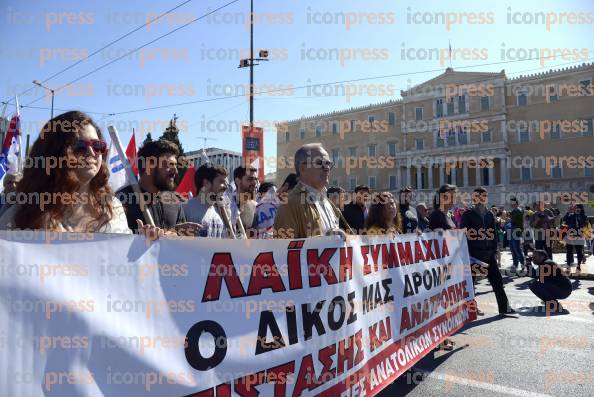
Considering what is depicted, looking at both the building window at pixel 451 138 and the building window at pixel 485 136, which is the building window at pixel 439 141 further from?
the building window at pixel 485 136

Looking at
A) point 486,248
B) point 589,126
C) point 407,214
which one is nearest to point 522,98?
point 589,126

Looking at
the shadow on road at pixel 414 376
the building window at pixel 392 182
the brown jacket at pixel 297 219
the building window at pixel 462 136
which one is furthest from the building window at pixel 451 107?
the brown jacket at pixel 297 219

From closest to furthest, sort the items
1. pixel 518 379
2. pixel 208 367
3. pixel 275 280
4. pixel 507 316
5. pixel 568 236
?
pixel 208 367 < pixel 275 280 < pixel 518 379 < pixel 507 316 < pixel 568 236

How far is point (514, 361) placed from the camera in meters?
4.61

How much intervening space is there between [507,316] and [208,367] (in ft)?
19.7

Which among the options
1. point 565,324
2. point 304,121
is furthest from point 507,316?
point 304,121

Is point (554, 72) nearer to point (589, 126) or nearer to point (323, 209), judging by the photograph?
point (589, 126)

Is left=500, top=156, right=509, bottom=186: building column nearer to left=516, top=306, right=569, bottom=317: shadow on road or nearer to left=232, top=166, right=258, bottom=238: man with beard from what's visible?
left=516, top=306, right=569, bottom=317: shadow on road

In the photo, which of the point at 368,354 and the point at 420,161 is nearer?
the point at 368,354

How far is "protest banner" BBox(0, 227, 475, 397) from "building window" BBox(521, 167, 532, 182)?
172ft

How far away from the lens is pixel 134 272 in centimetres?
191

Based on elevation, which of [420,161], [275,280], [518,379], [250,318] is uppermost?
[420,161]

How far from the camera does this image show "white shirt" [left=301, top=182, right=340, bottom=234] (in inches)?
135

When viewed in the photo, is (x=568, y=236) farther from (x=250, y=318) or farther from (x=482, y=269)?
(x=250, y=318)
